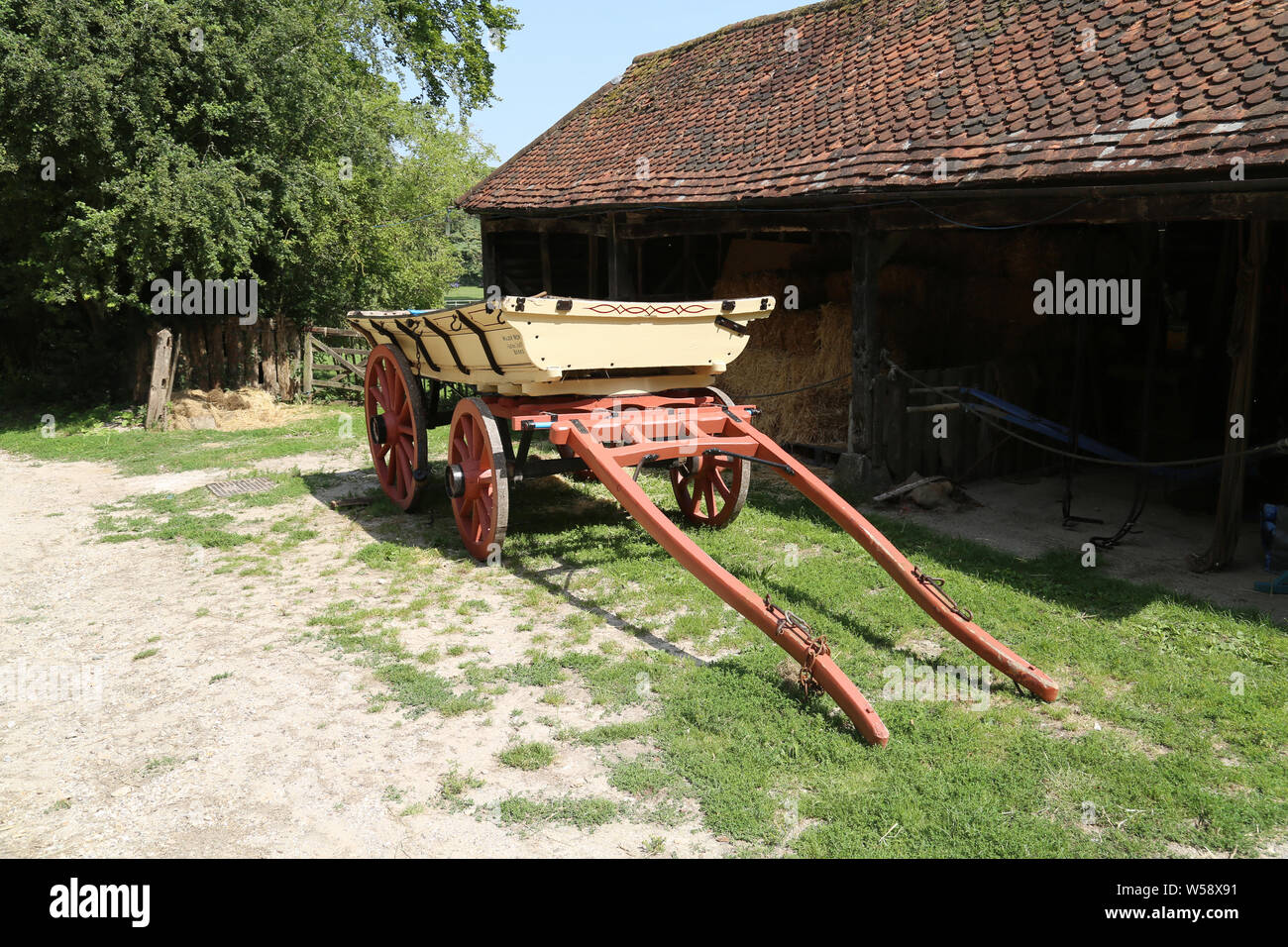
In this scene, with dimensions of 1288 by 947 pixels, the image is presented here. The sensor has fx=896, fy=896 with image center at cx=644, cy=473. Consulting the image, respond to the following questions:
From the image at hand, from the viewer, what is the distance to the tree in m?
11.6

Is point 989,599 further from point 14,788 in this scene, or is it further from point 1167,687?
point 14,788

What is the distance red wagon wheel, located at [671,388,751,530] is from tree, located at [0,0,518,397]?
859 centimetres

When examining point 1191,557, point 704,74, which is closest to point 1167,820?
point 1191,557

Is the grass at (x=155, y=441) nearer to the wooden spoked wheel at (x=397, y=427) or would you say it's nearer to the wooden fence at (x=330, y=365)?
the wooden fence at (x=330, y=365)

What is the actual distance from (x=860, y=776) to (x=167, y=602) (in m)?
4.73

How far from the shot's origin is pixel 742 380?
11648 mm

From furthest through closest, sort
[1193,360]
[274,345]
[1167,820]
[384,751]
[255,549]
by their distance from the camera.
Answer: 1. [274,345]
2. [1193,360]
3. [255,549]
4. [384,751]
5. [1167,820]

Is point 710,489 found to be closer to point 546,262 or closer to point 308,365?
point 546,262

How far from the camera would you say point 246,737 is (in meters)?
4.17

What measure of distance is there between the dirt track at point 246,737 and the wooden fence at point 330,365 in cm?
916

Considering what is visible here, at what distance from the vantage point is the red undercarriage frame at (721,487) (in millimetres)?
4125

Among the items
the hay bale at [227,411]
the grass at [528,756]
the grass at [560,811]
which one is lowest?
the grass at [560,811]

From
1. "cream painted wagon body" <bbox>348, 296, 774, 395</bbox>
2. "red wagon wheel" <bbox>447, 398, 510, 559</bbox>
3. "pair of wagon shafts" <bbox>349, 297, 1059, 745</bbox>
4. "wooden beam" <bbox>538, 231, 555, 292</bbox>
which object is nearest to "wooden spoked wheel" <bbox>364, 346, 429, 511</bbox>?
"pair of wagon shafts" <bbox>349, 297, 1059, 745</bbox>

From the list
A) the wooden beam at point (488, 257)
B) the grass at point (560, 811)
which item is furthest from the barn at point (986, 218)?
the grass at point (560, 811)
